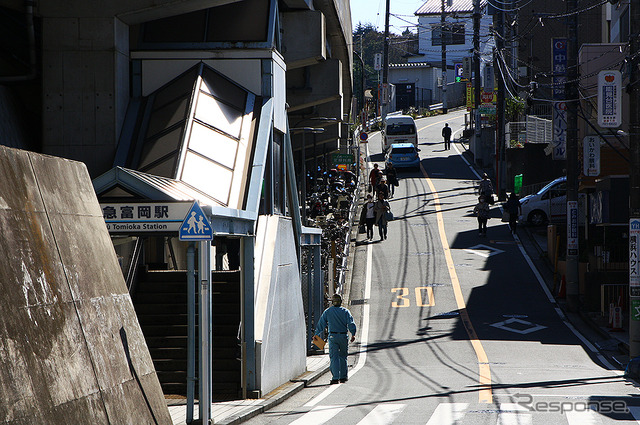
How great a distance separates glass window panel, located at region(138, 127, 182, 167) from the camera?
13859 mm

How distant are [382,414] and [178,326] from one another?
529 cm


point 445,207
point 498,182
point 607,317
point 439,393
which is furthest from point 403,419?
point 498,182

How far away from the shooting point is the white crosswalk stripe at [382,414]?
10414 millimetres

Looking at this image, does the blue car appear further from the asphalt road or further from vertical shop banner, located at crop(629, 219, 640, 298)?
vertical shop banner, located at crop(629, 219, 640, 298)

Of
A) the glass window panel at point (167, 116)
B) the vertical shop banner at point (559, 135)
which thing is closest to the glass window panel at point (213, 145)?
the glass window panel at point (167, 116)

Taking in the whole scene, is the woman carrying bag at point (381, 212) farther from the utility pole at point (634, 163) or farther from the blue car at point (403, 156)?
the blue car at point (403, 156)

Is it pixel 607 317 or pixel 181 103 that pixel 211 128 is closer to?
pixel 181 103

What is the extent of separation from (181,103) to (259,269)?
3.82 metres

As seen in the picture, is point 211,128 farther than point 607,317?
No

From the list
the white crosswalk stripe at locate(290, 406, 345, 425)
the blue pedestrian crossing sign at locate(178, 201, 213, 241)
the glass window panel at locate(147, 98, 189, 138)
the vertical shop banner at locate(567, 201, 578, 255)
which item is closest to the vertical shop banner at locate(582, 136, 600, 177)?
the vertical shop banner at locate(567, 201, 578, 255)

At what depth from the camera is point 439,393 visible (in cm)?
1325

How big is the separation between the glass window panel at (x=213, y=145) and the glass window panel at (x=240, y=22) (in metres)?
2.54

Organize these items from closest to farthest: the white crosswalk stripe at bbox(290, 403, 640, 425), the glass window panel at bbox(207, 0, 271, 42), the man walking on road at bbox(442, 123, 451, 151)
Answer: the white crosswalk stripe at bbox(290, 403, 640, 425)
the glass window panel at bbox(207, 0, 271, 42)
the man walking on road at bbox(442, 123, 451, 151)

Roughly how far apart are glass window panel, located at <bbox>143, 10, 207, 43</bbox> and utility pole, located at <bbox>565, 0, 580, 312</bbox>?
1217 cm
